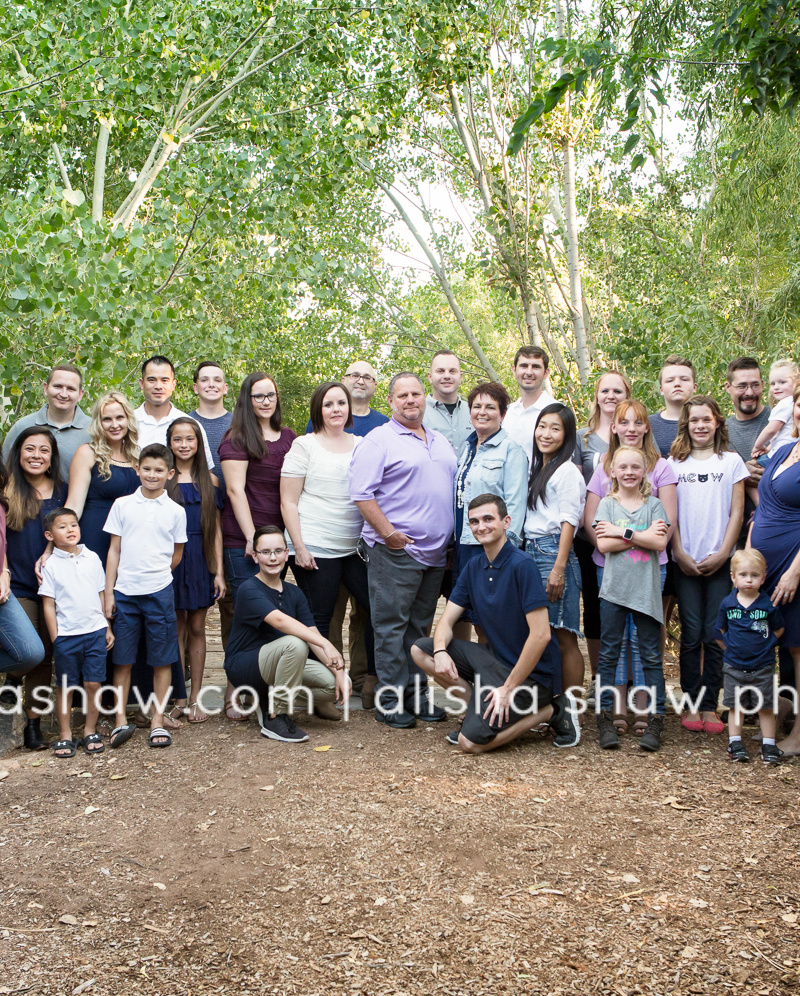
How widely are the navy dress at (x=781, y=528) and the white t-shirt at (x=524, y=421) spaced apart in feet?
4.35

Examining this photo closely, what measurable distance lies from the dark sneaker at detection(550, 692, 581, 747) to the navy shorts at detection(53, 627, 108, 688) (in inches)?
97.7

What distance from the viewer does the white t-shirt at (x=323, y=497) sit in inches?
211

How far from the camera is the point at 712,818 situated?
3.89 metres

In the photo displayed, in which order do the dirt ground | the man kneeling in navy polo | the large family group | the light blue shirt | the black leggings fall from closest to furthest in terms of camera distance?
1. the dirt ground
2. the man kneeling in navy polo
3. the large family group
4. the black leggings
5. the light blue shirt

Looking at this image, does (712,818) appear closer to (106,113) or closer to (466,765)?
(466,765)

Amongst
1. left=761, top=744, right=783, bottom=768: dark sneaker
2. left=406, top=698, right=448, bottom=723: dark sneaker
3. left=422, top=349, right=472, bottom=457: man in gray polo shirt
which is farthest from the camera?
left=422, top=349, right=472, bottom=457: man in gray polo shirt

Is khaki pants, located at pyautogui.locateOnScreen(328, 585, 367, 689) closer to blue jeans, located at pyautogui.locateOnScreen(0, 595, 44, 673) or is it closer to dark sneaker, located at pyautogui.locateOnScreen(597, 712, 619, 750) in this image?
dark sneaker, located at pyautogui.locateOnScreen(597, 712, 619, 750)

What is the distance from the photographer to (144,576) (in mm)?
5047

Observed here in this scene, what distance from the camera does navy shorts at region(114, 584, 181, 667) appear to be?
5.03 metres

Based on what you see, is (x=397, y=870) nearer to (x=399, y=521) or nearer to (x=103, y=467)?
(x=399, y=521)

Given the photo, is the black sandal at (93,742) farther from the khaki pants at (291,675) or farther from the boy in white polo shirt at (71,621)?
the khaki pants at (291,675)

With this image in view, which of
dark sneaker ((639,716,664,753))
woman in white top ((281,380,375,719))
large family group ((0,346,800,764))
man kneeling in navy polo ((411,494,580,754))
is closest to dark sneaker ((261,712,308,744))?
large family group ((0,346,800,764))

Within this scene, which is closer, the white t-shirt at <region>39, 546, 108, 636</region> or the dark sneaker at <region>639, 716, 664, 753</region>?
the dark sneaker at <region>639, 716, 664, 753</region>

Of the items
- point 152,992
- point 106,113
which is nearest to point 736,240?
point 106,113
